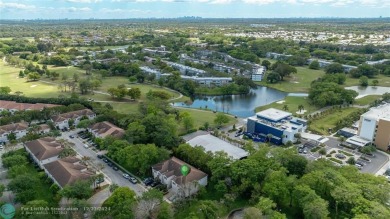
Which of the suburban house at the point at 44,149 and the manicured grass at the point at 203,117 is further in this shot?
the manicured grass at the point at 203,117

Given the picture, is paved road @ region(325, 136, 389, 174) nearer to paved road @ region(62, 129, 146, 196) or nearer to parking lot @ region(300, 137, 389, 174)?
parking lot @ region(300, 137, 389, 174)

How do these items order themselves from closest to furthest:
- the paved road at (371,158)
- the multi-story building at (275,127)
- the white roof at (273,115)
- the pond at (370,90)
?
the paved road at (371,158) → the multi-story building at (275,127) → the white roof at (273,115) → the pond at (370,90)

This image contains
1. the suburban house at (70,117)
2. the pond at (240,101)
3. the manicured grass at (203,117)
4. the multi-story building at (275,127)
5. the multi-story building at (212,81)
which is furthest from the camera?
the multi-story building at (212,81)

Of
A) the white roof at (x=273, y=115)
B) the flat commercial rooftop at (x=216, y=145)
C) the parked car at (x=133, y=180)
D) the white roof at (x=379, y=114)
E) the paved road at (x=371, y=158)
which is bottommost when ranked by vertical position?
the paved road at (x=371, y=158)

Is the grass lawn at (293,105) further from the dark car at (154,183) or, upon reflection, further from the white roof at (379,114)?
the dark car at (154,183)

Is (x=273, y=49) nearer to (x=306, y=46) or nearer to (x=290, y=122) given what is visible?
(x=306, y=46)

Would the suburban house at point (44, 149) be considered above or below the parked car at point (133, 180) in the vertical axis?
above

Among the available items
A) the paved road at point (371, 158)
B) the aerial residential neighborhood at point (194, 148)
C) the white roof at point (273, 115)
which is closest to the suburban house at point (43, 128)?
the aerial residential neighborhood at point (194, 148)
